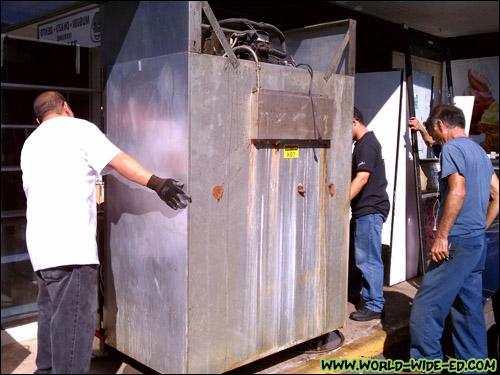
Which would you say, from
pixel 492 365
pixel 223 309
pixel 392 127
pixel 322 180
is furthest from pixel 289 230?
pixel 392 127

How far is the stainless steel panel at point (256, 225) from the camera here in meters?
3.05

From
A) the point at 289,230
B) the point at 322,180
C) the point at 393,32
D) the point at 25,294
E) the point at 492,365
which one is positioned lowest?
the point at 492,365

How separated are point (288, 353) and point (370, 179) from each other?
1759 millimetres

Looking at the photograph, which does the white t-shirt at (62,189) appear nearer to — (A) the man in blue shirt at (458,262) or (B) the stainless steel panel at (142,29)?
(B) the stainless steel panel at (142,29)

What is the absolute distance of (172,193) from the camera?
9.66 ft

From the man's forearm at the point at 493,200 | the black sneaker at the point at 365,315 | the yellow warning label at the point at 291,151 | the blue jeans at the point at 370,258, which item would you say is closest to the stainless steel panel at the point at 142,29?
the yellow warning label at the point at 291,151

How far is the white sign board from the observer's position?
157 inches

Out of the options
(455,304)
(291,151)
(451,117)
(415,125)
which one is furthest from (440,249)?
(415,125)

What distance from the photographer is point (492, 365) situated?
385 centimetres

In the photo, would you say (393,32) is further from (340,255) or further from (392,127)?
(340,255)

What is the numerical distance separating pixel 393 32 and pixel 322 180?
325 centimetres

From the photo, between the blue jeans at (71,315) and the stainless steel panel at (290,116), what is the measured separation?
1385mm

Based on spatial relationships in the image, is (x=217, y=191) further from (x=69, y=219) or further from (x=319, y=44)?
(x=319, y=44)

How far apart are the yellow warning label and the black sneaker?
188 cm
